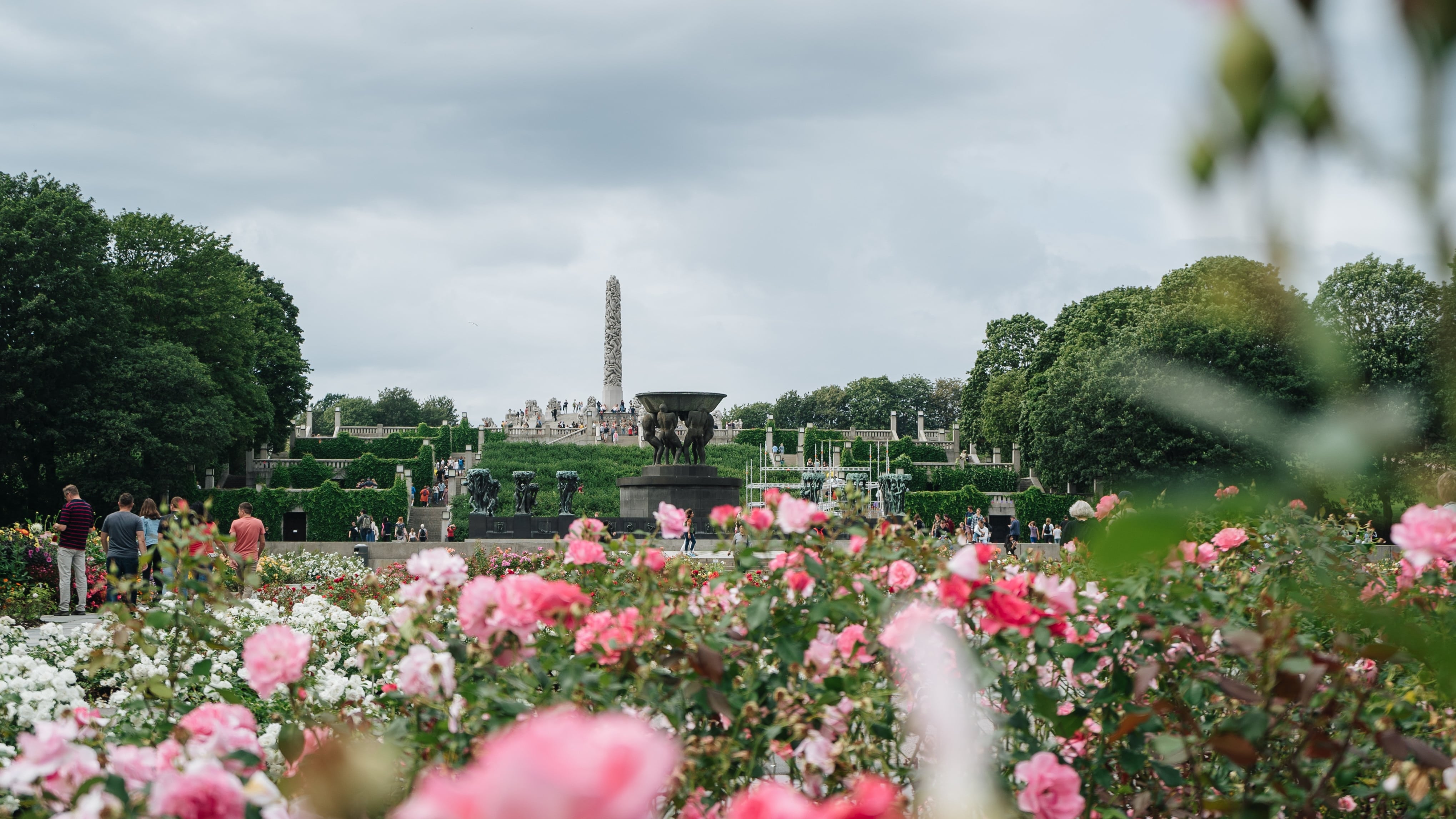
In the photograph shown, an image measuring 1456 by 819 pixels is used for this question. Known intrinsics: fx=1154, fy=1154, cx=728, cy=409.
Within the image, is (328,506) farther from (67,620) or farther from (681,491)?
(67,620)

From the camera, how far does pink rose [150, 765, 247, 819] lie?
2.04m

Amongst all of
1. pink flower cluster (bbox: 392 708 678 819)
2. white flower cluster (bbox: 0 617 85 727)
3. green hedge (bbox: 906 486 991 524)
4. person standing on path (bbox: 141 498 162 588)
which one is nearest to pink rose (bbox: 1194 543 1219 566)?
pink flower cluster (bbox: 392 708 678 819)

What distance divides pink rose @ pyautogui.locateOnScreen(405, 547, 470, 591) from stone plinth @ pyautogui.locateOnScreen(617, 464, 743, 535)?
A: 23713 mm

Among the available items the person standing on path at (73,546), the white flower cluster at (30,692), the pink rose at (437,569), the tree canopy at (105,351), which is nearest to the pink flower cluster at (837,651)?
the pink rose at (437,569)

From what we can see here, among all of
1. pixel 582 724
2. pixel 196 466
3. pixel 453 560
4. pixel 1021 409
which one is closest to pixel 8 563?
pixel 453 560

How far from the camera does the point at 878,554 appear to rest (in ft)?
11.5

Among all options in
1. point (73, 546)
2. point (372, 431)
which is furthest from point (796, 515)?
point (372, 431)

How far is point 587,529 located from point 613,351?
A: 252 ft

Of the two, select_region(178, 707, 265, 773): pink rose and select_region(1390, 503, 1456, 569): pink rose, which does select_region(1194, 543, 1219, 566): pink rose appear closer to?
select_region(1390, 503, 1456, 569): pink rose

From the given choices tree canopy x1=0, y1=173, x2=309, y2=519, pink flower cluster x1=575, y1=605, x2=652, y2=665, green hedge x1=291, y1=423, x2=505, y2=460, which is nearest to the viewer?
pink flower cluster x1=575, y1=605, x2=652, y2=665

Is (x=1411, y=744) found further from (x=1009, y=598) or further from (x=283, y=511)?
(x=283, y=511)

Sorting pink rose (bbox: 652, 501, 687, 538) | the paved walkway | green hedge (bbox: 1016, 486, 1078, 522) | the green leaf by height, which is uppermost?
pink rose (bbox: 652, 501, 687, 538)

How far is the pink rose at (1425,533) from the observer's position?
3.03 meters

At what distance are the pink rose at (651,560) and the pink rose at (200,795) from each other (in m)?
1.41
